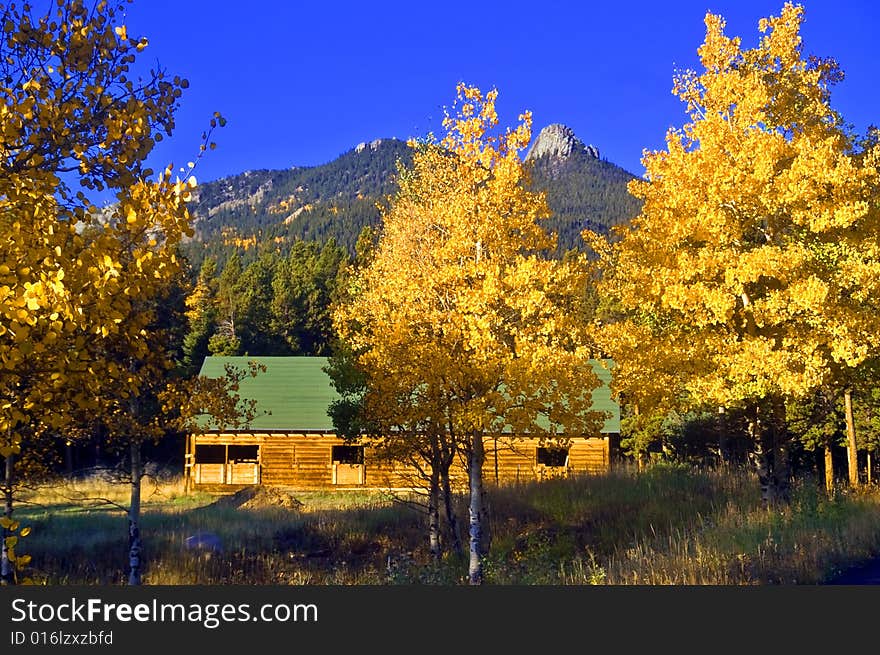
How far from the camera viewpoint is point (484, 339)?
1146cm

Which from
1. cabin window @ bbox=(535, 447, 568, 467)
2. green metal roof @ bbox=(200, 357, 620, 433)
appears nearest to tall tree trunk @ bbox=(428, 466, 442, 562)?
green metal roof @ bbox=(200, 357, 620, 433)

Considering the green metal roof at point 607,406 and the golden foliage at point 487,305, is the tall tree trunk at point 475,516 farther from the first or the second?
the green metal roof at point 607,406

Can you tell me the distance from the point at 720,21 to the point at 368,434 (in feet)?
36.1

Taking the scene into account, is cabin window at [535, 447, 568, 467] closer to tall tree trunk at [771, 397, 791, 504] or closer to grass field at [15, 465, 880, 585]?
grass field at [15, 465, 880, 585]

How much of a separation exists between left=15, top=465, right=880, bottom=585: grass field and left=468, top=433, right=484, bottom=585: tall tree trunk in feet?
2.13

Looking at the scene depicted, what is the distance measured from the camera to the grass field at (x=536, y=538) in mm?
10070

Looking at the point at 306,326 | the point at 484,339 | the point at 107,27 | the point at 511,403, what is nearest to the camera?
the point at 107,27

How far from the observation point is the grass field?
10.1 metres

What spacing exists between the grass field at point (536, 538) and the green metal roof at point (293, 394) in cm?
614

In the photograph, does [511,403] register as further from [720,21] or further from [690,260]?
[720,21]

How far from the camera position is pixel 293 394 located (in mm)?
34625

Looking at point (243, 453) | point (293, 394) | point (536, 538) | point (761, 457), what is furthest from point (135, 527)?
point (243, 453)

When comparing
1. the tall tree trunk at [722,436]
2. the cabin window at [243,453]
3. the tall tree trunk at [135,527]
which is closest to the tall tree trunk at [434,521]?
the tall tree trunk at [135,527]

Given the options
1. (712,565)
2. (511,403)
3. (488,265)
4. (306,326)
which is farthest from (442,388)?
(306,326)
